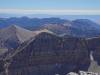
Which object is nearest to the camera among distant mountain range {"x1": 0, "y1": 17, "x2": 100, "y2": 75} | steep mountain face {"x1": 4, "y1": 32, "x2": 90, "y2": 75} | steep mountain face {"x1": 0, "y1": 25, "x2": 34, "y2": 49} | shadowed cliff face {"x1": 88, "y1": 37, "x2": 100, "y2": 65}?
distant mountain range {"x1": 0, "y1": 17, "x2": 100, "y2": 75}

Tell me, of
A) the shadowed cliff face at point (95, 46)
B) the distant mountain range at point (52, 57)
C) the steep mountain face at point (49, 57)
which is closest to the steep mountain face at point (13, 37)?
the steep mountain face at point (49, 57)

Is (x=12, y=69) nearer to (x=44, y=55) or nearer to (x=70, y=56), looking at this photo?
(x=44, y=55)

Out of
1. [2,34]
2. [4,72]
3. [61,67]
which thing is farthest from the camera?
[2,34]

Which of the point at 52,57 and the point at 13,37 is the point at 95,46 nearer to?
the point at 52,57

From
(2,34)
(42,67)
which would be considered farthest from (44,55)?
(2,34)

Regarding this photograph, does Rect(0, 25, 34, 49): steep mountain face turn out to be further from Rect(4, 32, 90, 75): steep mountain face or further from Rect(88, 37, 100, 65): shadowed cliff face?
Rect(88, 37, 100, 65): shadowed cliff face

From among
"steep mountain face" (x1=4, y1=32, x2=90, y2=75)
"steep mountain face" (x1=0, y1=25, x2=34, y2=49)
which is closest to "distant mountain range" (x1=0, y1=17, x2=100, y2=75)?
"steep mountain face" (x1=4, y1=32, x2=90, y2=75)

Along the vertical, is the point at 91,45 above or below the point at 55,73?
above

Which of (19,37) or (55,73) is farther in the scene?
(19,37)

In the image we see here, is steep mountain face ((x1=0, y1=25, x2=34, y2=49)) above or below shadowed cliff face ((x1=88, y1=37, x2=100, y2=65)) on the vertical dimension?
below
